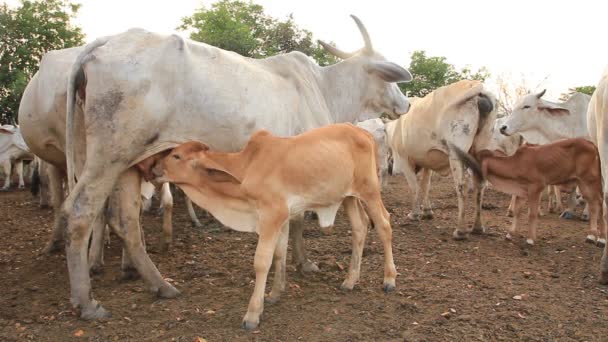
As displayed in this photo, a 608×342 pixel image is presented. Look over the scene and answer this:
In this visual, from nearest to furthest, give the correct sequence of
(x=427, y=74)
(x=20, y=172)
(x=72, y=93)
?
(x=72, y=93), (x=20, y=172), (x=427, y=74)

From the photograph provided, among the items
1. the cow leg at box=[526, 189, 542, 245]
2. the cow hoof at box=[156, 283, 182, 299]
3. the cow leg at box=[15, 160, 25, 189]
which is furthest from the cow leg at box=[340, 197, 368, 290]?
the cow leg at box=[15, 160, 25, 189]

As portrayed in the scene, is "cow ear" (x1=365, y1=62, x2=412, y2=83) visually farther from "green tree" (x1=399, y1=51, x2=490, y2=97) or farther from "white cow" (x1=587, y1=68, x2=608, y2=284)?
"green tree" (x1=399, y1=51, x2=490, y2=97)

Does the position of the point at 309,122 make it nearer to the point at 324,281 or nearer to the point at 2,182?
the point at 324,281

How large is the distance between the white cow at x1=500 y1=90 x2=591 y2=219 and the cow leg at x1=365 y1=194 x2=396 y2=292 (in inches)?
220

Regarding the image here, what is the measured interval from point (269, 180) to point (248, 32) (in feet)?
47.3

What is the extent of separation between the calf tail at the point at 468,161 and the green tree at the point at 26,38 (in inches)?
473

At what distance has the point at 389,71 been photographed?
5.51 metres

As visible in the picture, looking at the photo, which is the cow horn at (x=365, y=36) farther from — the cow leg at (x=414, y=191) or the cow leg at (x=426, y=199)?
the cow leg at (x=426, y=199)

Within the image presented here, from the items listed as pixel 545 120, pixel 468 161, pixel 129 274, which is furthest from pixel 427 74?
pixel 129 274

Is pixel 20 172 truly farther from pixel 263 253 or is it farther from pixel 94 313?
pixel 263 253

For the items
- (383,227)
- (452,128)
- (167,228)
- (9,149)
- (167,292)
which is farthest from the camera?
(9,149)

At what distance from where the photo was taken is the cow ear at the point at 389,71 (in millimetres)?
5449

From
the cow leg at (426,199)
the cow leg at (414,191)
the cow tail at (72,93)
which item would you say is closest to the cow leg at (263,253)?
the cow tail at (72,93)

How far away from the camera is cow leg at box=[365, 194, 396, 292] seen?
4.18 m
